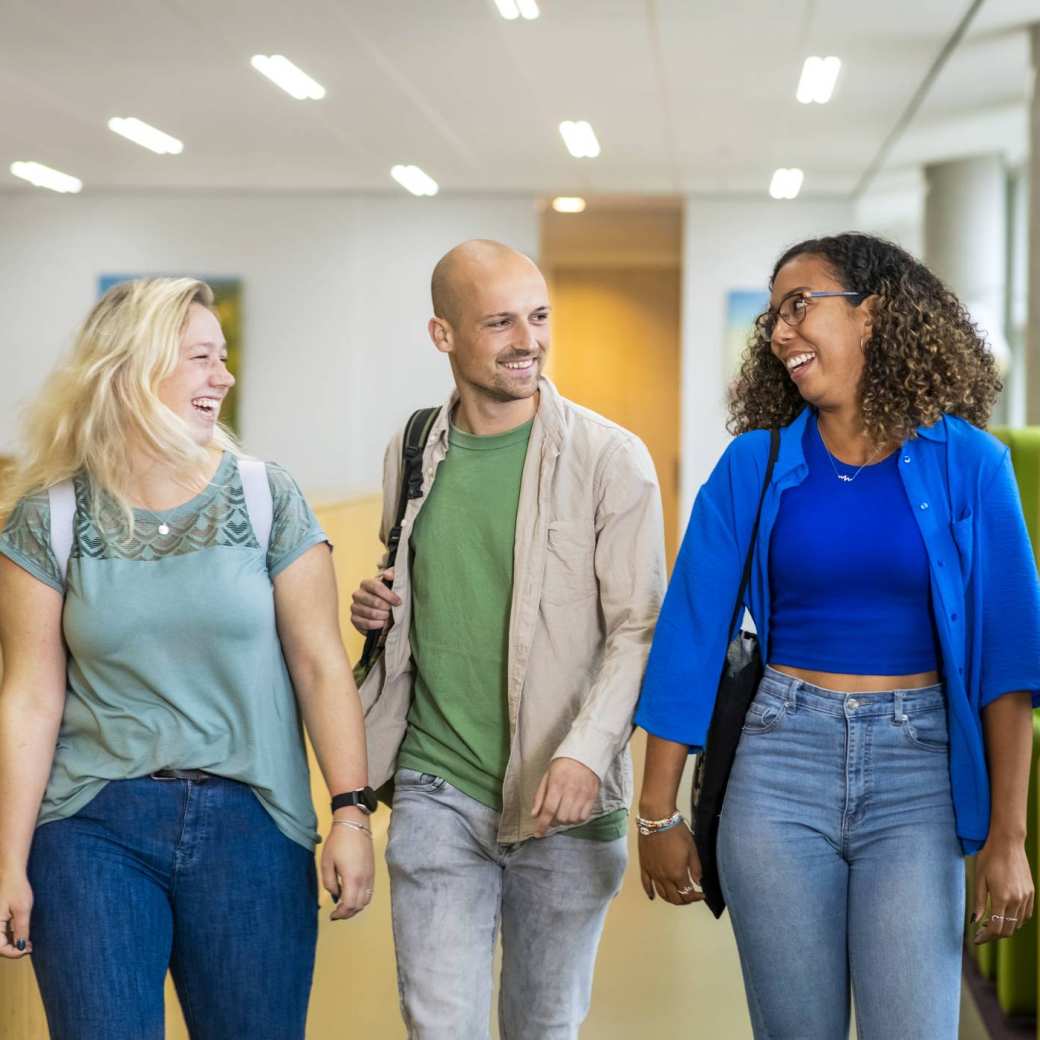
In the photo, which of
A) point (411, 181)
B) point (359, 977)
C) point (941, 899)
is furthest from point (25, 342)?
point (941, 899)

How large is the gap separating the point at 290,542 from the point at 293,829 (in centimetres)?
42

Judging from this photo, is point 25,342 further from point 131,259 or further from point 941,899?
point 941,899

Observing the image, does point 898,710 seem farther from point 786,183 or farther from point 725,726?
point 786,183

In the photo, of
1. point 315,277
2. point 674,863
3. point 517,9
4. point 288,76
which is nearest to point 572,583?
point 674,863

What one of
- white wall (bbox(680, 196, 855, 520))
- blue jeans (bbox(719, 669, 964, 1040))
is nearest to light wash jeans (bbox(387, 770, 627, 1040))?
blue jeans (bbox(719, 669, 964, 1040))

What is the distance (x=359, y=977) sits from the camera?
480 centimetres

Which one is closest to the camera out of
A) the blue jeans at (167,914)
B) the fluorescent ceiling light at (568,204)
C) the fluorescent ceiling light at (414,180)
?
the blue jeans at (167,914)

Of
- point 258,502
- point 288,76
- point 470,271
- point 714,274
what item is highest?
point 288,76

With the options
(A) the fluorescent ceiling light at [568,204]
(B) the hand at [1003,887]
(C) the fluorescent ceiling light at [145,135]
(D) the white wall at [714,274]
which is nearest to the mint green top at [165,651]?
(B) the hand at [1003,887]

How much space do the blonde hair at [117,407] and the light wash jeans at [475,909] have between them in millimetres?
772

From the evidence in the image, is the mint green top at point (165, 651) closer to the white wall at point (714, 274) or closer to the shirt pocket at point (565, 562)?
the shirt pocket at point (565, 562)

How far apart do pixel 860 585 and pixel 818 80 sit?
337 inches

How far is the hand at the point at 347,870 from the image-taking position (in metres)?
2.18

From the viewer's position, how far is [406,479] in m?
2.70
